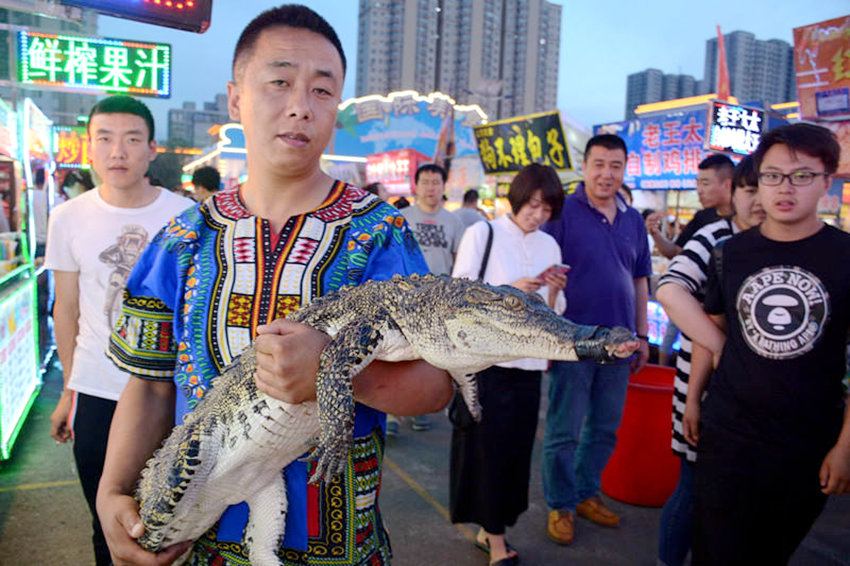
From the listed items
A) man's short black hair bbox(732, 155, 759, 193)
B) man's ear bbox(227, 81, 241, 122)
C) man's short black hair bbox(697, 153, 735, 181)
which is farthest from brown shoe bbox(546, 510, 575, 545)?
man's short black hair bbox(697, 153, 735, 181)

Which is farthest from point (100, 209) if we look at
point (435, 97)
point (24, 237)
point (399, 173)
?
point (435, 97)

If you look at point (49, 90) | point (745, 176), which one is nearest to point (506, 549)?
point (745, 176)

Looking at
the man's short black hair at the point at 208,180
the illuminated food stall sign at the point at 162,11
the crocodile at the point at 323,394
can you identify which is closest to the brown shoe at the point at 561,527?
the crocodile at the point at 323,394

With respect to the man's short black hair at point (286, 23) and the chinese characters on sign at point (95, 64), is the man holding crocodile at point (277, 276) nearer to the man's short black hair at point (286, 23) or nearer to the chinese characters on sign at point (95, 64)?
the man's short black hair at point (286, 23)

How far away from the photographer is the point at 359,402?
1.27m

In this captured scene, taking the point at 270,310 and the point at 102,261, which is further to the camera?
the point at 102,261

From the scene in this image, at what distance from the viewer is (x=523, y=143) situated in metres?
12.5

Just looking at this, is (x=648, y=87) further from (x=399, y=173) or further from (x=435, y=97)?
(x=399, y=173)

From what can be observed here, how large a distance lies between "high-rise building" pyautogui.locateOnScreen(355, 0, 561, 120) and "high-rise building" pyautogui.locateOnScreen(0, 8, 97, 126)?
88.7 ft

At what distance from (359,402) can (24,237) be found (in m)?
5.19

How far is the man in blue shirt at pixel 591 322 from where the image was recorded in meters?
3.44

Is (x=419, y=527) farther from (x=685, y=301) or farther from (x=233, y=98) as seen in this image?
(x=233, y=98)

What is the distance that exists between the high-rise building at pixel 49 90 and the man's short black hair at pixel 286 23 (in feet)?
17.1

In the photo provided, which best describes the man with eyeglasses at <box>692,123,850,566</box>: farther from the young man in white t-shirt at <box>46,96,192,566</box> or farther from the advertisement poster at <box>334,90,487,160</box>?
the advertisement poster at <box>334,90,487,160</box>
